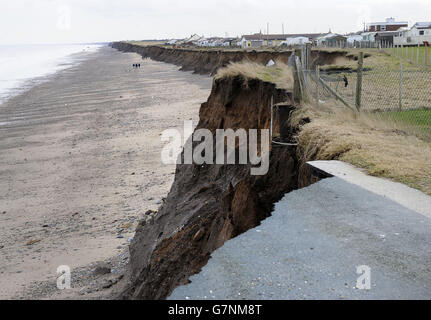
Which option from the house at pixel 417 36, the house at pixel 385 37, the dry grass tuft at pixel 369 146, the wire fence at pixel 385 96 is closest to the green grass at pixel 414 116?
the wire fence at pixel 385 96

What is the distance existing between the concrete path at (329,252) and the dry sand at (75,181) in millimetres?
5372

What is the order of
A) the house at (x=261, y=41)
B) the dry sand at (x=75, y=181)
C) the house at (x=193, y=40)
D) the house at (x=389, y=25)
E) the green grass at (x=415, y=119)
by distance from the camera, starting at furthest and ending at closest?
the house at (x=193, y=40), the house at (x=261, y=41), the house at (x=389, y=25), the dry sand at (x=75, y=181), the green grass at (x=415, y=119)

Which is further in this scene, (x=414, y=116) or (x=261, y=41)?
(x=261, y=41)

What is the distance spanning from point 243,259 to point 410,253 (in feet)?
5.03

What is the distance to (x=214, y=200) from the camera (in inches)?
363

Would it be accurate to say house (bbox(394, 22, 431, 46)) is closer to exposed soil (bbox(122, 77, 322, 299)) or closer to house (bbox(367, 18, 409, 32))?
house (bbox(367, 18, 409, 32))

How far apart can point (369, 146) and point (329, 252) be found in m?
3.93

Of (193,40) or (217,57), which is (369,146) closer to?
(217,57)

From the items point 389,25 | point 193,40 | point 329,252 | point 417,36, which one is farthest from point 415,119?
point 193,40

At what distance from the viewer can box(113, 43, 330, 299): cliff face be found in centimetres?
676

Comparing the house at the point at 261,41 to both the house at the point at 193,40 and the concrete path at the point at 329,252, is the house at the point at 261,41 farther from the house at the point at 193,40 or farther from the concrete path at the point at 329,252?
the concrete path at the point at 329,252

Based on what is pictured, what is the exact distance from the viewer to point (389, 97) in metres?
15.0

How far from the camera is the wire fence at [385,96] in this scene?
11.1 metres

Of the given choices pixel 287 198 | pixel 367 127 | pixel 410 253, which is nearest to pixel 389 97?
pixel 367 127
